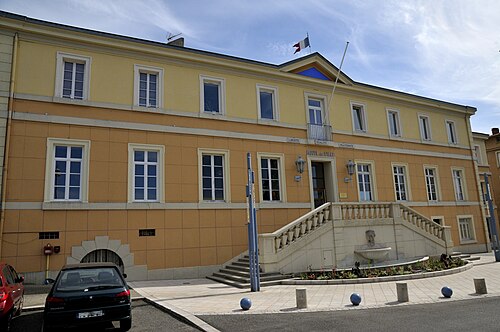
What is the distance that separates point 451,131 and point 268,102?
556 inches

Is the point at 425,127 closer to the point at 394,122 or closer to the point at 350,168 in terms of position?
the point at 394,122

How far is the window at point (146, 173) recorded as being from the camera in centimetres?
1469

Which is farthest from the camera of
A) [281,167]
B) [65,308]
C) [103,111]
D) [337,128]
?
[337,128]

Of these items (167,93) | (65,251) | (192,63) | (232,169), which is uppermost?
(192,63)

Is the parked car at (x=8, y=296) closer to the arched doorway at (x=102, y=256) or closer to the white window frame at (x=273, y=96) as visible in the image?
the arched doorway at (x=102, y=256)

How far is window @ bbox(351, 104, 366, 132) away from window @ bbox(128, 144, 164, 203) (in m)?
11.0

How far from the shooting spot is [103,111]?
1453 cm

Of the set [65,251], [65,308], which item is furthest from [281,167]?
[65,308]

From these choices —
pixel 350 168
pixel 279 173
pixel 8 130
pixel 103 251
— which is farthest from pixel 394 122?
pixel 8 130

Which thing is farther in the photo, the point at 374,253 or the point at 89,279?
the point at 374,253

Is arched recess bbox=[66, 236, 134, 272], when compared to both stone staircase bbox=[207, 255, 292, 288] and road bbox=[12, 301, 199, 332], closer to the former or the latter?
stone staircase bbox=[207, 255, 292, 288]

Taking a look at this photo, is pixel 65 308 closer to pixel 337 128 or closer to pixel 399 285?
pixel 399 285

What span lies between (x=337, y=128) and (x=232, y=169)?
6.60m

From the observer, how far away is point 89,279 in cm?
762
